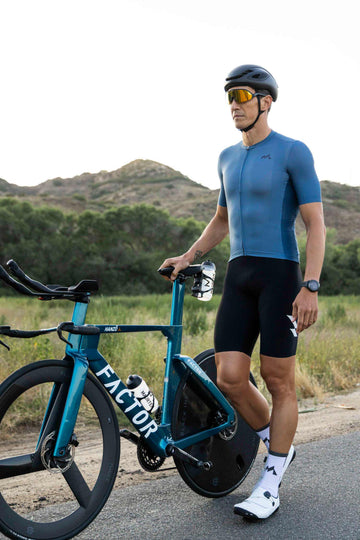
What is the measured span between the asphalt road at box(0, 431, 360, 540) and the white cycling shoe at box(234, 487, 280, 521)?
50 mm

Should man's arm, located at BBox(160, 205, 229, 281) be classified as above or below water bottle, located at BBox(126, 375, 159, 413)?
above

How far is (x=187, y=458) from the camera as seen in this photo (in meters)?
3.44

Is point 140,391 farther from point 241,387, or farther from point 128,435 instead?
point 241,387

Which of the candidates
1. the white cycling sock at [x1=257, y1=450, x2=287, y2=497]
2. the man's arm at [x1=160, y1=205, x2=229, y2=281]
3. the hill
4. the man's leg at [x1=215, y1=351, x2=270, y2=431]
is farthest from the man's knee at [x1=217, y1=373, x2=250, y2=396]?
the hill

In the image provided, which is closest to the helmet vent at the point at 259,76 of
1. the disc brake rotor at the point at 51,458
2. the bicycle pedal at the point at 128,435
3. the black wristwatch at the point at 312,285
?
the black wristwatch at the point at 312,285

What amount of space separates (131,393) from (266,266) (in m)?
0.99

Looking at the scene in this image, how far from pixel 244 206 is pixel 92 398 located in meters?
1.34

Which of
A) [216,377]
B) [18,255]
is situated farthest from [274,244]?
[18,255]

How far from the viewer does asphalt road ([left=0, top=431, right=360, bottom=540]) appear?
10.4 feet

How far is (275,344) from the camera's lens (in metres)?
3.41

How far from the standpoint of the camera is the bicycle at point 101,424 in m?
2.78

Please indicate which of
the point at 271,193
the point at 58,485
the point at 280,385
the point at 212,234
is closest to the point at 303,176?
the point at 271,193

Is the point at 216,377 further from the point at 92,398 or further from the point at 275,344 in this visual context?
the point at 92,398

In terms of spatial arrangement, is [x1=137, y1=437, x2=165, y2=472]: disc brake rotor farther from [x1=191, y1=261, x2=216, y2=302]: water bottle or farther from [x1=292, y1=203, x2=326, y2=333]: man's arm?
[x1=292, y1=203, x2=326, y2=333]: man's arm
